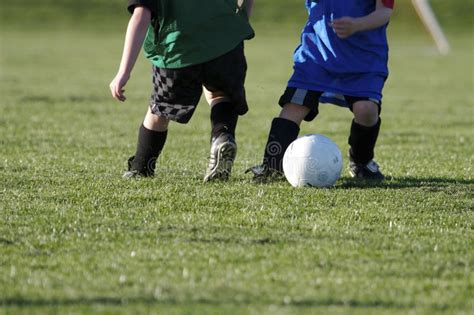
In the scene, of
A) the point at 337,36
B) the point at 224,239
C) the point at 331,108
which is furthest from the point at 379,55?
the point at 331,108

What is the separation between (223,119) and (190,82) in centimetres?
38

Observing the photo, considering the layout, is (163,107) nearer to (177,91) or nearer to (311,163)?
(177,91)

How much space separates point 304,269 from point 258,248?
0.40 meters

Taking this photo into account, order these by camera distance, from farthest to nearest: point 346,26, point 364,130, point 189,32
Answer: point 364,130, point 346,26, point 189,32

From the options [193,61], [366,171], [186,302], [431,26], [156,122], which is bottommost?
[431,26]

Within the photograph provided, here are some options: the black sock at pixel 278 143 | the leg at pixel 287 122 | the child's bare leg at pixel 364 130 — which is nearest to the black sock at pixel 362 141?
the child's bare leg at pixel 364 130

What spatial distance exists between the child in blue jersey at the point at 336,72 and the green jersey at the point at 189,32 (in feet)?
1.93

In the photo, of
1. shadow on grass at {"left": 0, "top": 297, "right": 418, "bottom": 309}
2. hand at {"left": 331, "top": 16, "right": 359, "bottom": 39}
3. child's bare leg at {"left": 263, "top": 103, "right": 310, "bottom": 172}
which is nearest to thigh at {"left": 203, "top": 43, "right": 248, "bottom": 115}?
child's bare leg at {"left": 263, "top": 103, "right": 310, "bottom": 172}

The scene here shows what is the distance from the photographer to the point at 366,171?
6.60 m

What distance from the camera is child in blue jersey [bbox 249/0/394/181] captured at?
6.29 metres

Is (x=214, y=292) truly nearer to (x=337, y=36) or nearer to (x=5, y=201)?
(x=5, y=201)

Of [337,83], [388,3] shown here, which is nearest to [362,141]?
[337,83]

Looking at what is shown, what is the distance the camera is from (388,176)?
6707 mm

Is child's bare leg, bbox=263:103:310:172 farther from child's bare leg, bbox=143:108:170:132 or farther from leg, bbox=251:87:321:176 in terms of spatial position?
child's bare leg, bbox=143:108:170:132
